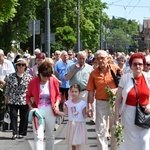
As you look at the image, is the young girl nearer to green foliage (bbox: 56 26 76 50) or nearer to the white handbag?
the white handbag

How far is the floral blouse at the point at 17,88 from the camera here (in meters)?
12.9

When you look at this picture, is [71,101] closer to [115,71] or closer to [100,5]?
[115,71]

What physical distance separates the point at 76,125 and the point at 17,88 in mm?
3414

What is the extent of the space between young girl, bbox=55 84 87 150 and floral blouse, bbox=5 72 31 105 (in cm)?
317

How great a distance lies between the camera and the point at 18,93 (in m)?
13.0

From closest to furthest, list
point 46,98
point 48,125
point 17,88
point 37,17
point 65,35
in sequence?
point 48,125 < point 46,98 < point 17,88 < point 65,35 < point 37,17

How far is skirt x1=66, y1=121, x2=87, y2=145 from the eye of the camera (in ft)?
32.1

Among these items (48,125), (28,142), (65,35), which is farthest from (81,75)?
(65,35)

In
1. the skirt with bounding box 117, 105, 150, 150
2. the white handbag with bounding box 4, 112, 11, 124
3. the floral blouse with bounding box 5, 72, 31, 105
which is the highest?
the floral blouse with bounding box 5, 72, 31, 105

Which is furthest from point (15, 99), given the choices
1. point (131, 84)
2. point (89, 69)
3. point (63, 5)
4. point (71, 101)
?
point (63, 5)

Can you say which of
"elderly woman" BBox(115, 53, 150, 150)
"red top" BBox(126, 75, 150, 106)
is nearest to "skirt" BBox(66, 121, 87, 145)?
"elderly woman" BBox(115, 53, 150, 150)

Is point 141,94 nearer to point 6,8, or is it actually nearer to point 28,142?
point 28,142

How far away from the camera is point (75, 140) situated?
32.0 ft

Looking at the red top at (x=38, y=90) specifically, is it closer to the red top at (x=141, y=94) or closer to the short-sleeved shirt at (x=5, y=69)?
the red top at (x=141, y=94)
